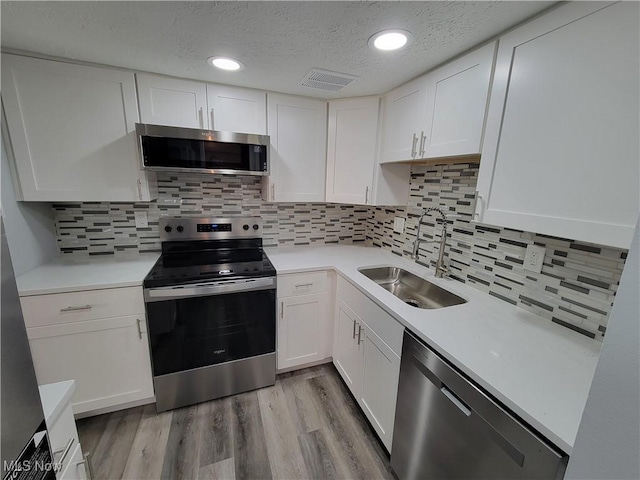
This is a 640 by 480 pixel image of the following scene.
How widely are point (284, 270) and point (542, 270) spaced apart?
1416 mm

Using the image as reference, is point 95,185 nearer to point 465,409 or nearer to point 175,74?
point 175,74

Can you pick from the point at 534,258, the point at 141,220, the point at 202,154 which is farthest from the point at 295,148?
the point at 534,258

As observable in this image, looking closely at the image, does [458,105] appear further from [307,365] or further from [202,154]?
[307,365]

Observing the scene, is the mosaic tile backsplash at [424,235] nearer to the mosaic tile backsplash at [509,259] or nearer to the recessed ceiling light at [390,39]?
the mosaic tile backsplash at [509,259]

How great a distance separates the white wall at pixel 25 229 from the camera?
4.80 ft

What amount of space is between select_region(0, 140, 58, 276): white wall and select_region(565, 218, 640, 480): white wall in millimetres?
2296

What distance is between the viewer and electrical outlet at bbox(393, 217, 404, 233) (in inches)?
85.4

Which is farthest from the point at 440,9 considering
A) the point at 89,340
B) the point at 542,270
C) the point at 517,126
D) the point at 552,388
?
the point at 89,340

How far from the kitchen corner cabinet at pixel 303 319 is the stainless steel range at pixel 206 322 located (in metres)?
0.08

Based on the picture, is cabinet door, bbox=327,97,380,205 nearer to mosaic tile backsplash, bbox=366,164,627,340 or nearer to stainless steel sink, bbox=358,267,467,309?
mosaic tile backsplash, bbox=366,164,627,340

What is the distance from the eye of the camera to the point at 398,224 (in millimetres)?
2209

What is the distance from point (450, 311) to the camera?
126 centimetres

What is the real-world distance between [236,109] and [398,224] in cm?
151

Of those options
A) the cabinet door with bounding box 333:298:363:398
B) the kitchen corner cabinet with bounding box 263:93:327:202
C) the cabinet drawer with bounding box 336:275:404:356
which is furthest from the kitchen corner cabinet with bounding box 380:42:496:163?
the cabinet door with bounding box 333:298:363:398
